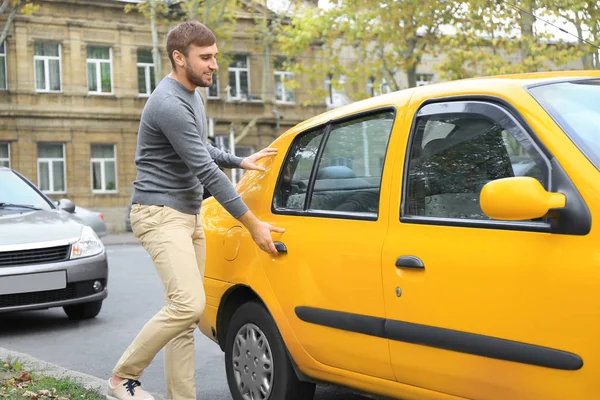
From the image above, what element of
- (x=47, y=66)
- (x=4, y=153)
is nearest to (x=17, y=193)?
(x=4, y=153)

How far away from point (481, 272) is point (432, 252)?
274 mm

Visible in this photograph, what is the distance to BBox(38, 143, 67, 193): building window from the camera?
118ft

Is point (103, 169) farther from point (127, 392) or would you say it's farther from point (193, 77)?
point (193, 77)

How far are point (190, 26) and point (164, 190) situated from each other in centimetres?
81

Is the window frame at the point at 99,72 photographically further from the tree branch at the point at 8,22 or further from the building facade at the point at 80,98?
the tree branch at the point at 8,22

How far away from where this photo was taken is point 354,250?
3955mm

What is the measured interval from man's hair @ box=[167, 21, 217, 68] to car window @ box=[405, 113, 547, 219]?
1.16 meters

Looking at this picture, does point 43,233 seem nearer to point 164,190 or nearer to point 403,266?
point 164,190

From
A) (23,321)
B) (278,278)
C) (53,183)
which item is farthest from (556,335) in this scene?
Answer: (53,183)

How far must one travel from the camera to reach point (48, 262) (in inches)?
324

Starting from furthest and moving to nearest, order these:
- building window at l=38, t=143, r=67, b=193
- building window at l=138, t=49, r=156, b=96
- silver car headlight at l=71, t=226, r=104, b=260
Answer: building window at l=138, t=49, r=156, b=96
building window at l=38, t=143, r=67, b=193
silver car headlight at l=71, t=226, r=104, b=260

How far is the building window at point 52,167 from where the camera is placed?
3594 centimetres

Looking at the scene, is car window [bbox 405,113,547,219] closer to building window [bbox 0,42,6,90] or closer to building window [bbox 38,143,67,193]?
building window [bbox 0,42,6,90]

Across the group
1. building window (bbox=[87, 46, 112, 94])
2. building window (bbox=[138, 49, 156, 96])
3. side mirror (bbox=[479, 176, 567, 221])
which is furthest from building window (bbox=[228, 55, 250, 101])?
side mirror (bbox=[479, 176, 567, 221])
